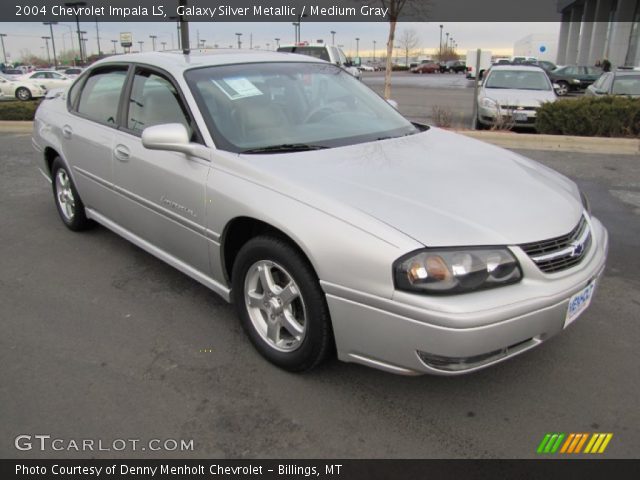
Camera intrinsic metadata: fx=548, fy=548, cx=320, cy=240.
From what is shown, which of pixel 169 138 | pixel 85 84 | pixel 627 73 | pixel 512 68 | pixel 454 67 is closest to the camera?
pixel 169 138

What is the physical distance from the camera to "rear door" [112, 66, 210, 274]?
10.4 feet

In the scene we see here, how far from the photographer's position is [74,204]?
15.9 feet

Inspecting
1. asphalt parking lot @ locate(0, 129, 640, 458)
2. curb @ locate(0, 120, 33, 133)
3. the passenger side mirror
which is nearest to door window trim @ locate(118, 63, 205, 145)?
the passenger side mirror

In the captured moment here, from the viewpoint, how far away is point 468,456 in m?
2.32

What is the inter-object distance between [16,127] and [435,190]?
39.0 feet

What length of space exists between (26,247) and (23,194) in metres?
2.10

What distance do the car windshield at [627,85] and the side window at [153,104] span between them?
1118 centimetres

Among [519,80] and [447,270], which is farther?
[519,80]

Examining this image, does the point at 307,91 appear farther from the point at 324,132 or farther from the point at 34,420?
the point at 34,420

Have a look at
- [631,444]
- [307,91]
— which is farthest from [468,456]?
[307,91]

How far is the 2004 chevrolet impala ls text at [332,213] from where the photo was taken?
2.29 m

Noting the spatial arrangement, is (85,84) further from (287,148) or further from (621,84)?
(621,84)
